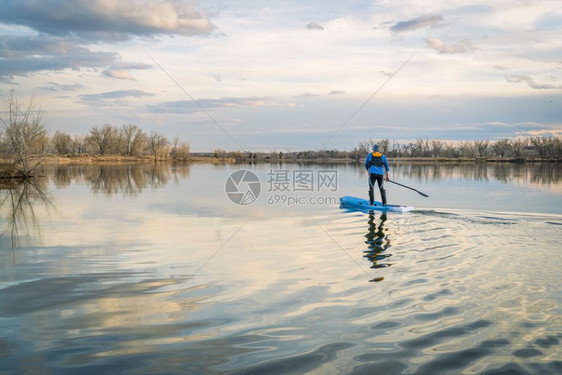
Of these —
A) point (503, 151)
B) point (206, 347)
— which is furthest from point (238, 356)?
point (503, 151)

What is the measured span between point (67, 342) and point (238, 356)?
1650mm

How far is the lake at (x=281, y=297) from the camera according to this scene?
3.90 meters

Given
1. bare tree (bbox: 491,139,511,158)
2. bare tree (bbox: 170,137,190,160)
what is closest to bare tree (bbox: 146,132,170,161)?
bare tree (bbox: 170,137,190,160)

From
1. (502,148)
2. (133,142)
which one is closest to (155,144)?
(133,142)

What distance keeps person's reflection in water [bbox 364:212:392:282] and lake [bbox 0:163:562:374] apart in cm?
6

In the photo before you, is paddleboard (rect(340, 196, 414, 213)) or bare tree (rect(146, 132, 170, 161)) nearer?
paddleboard (rect(340, 196, 414, 213))

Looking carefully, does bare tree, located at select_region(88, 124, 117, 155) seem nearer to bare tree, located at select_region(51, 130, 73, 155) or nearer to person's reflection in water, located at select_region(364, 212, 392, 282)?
bare tree, located at select_region(51, 130, 73, 155)

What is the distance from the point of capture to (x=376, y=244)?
880 centimetres

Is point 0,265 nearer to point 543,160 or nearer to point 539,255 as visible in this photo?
point 539,255

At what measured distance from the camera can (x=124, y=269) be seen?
6.88m

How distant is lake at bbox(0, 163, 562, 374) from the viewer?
390cm

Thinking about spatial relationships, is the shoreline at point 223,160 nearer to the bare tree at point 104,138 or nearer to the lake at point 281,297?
Result: the bare tree at point 104,138

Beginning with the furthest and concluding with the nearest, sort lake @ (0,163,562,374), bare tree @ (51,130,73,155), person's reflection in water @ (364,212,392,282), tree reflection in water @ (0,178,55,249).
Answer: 1. bare tree @ (51,130,73,155)
2. tree reflection in water @ (0,178,55,249)
3. person's reflection in water @ (364,212,392,282)
4. lake @ (0,163,562,374)

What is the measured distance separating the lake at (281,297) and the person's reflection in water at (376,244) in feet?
0.20
